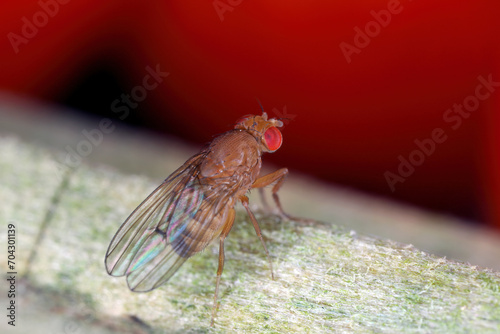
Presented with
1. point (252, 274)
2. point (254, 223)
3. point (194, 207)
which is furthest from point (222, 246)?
point (194, 207)

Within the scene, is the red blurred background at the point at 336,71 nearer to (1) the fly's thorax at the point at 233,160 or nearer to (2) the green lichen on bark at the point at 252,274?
(2) the green lichen on bark at the point at 252,274

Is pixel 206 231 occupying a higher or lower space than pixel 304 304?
higher

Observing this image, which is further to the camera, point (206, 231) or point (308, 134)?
point (206, 231)

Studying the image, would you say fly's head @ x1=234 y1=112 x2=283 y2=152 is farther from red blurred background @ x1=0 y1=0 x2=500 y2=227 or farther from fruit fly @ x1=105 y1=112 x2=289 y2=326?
red blurred background @ x1=0 y1=0 x2=500 y2=227

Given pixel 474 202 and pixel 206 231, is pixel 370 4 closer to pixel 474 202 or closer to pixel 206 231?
pixel 474 202

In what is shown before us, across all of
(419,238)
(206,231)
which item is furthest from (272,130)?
(419,238)

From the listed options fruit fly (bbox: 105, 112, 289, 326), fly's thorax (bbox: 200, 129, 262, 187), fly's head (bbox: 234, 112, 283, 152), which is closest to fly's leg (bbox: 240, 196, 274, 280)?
fruit fly (bbox: 105, 112, 289, 326)

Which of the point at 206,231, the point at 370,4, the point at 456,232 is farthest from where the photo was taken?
the point at 206,231

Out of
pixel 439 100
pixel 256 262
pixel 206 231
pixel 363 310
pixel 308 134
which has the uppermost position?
pixel 439 100
